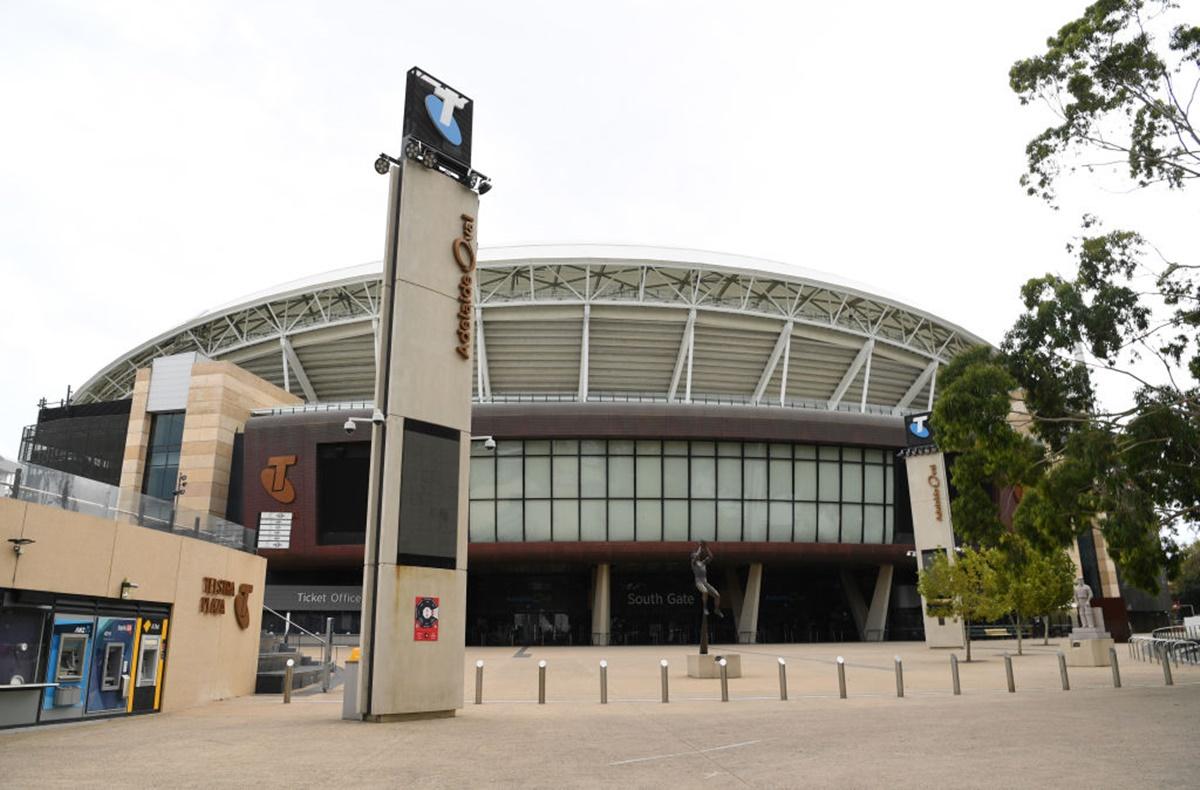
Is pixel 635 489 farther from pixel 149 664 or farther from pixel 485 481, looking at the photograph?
pixel 149 664

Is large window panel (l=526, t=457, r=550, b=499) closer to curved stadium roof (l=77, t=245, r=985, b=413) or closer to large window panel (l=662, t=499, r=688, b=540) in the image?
large window panel (l=662, t=499, r=688, b=540)

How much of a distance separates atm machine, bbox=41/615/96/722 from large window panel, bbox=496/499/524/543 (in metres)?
32.9

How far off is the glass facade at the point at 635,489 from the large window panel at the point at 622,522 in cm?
6

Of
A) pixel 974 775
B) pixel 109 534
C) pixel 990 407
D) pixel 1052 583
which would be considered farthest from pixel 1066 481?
pixel 1052 583

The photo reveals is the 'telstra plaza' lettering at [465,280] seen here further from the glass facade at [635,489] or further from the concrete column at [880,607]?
the concrete column at [880,607]

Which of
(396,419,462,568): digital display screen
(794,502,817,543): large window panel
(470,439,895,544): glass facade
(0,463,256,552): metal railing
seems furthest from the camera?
(794,502,817,543): large window panel

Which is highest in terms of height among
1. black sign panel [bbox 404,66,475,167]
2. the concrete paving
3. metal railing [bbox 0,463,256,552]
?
black sign panel [bbox 404,66,475,167]

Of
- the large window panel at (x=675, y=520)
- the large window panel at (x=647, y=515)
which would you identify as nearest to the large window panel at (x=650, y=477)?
the large window panel at (x=647, y=515)

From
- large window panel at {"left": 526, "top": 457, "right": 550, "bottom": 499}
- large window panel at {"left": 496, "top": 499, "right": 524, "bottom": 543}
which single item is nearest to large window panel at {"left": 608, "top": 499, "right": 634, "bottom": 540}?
large window panel at {"left": 526, "top": 457, "right": 550, "bottom": 499}

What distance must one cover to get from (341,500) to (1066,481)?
39348 millimetres

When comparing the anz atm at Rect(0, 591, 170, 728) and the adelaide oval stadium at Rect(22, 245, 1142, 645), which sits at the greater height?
the adelaide oval stadium at Rect(22, 245, 1142, 645)

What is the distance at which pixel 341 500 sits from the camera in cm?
4972

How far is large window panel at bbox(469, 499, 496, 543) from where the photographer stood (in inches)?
1950

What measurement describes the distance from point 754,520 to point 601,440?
33.5 feet
